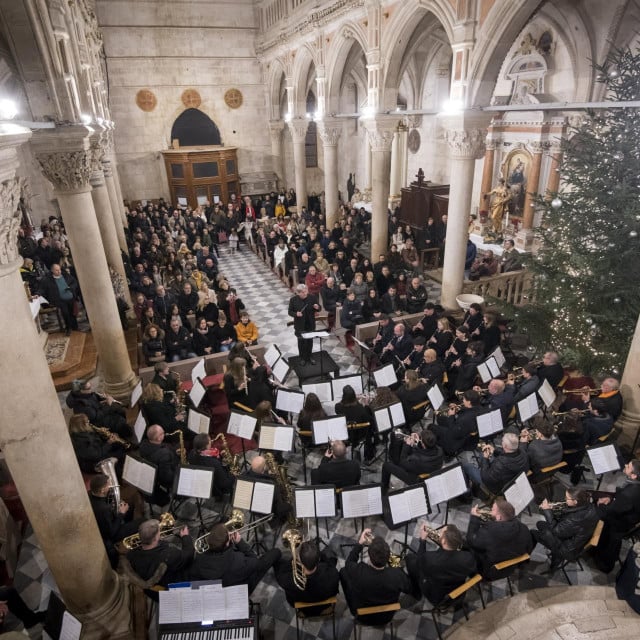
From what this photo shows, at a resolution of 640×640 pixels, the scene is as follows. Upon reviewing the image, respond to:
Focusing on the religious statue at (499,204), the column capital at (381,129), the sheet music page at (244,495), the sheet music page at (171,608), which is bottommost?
the sheet music page at (171,608)

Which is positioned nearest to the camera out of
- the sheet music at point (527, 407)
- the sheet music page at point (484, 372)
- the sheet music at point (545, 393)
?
the sheet music at point (527, 407)

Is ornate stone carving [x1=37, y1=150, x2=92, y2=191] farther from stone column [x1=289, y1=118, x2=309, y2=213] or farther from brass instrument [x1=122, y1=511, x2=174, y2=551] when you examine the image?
stone column [x1=289, y1=118, x2=309, y2=213]

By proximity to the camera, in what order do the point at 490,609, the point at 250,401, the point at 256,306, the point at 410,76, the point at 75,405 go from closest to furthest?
1. the point at 490,609
2. the point at 75,405
3. the point at 250,401
4. the point at 256,306
5. the point at 410,76

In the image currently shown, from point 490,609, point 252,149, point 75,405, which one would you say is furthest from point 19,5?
point 252,149

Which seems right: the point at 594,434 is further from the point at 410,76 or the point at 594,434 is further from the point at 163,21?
the point at 163,21

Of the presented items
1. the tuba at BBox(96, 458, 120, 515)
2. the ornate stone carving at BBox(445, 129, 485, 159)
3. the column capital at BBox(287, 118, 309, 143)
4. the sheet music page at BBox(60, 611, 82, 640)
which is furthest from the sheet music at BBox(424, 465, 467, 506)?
the column capital at BBox(287, 118, 309, 143)

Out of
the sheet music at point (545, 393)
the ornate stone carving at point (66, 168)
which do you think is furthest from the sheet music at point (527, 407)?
the ornate stone carving at point (66, 168)

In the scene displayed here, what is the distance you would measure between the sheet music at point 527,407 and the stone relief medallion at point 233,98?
22783mm

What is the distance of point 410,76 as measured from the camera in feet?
69.3

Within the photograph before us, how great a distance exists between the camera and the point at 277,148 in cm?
2545

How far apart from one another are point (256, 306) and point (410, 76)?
1419 cm

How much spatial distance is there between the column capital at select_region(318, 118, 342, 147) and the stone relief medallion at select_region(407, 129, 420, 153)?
7149 millimetres

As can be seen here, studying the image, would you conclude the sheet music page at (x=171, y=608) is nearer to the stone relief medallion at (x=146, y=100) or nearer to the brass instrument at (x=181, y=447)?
the brass instrument at (x=181, y=447)

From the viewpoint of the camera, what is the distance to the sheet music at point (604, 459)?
549cm
